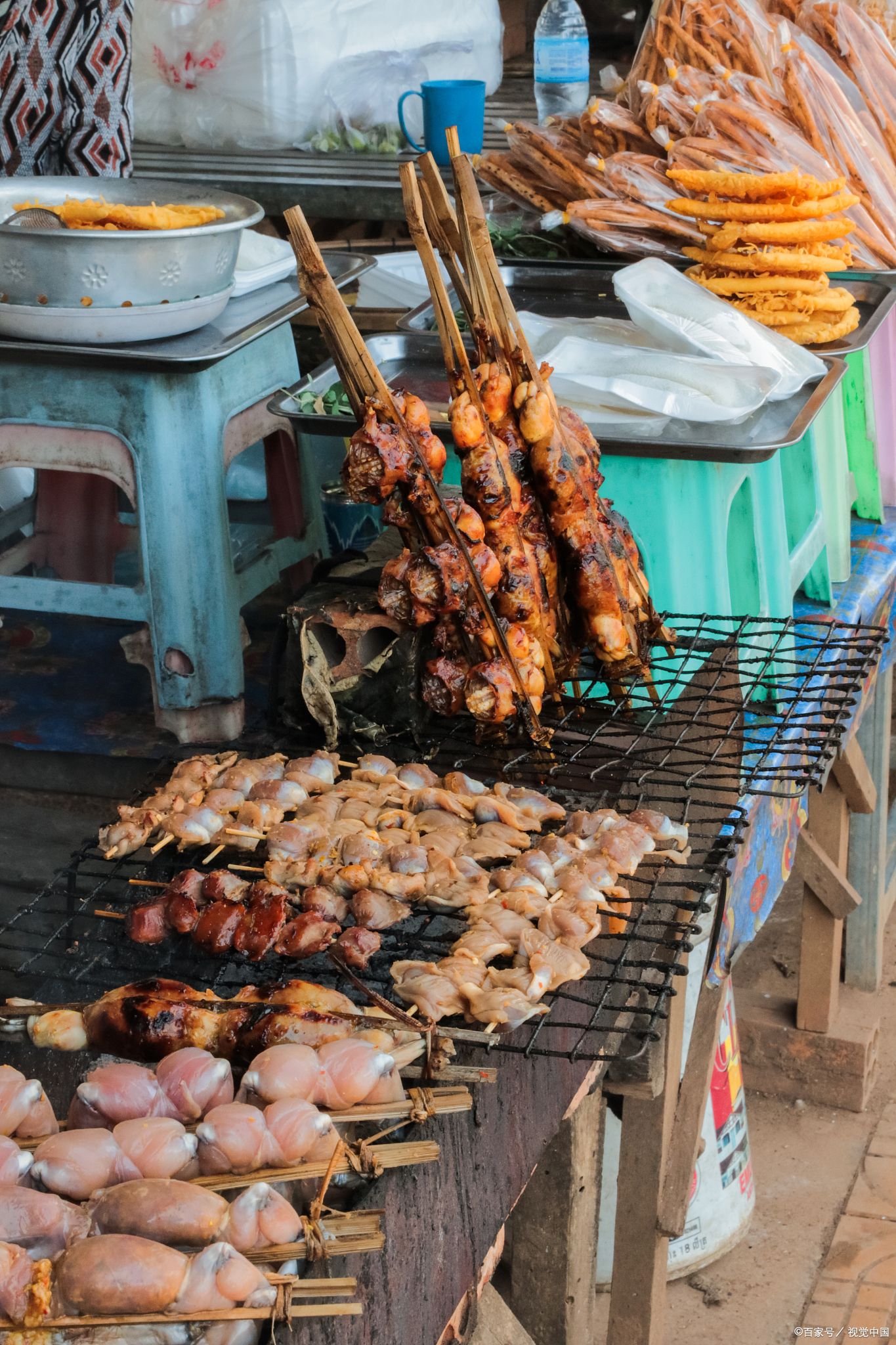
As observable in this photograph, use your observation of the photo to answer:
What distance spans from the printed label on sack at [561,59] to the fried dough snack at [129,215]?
245 cm

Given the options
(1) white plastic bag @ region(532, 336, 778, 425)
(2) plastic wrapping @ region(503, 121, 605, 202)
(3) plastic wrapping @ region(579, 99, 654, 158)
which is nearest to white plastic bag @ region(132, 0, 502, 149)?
(2) plastic wrapping @ region(503, 121, 605, 202)

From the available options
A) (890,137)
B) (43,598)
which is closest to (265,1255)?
(43,598)

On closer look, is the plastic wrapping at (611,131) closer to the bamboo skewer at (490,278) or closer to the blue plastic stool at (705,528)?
the blue plastic stool at (705,528)

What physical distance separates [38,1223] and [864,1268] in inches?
118

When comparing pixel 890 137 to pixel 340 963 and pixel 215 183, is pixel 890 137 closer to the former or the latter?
pixel 215 183

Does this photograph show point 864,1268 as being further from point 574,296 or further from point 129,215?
point 129,215

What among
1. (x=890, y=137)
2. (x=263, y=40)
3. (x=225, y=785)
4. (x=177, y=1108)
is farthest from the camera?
(x=263, y=40)

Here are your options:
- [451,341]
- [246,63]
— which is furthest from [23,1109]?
[246,63]

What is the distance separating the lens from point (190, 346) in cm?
258

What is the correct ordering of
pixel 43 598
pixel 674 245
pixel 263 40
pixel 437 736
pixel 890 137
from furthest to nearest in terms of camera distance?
pixel 263 40
pixel 890 137
pixel 674 245
pixel 43 598
pixel 437 736

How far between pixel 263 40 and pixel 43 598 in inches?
136

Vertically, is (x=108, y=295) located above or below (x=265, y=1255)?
above

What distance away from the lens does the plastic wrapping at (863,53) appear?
12.4 feet

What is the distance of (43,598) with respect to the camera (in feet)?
9.05
